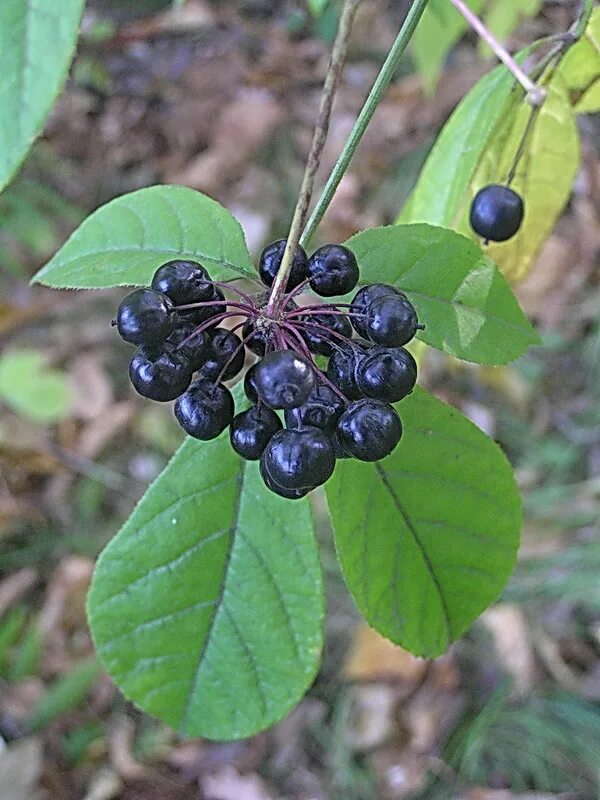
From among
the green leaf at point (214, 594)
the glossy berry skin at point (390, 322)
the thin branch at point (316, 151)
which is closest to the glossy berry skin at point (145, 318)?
the thin branch at point (316, 151)

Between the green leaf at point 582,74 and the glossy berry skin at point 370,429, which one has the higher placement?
the green leaf at point 582,74

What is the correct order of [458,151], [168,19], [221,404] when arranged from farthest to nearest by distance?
[168,19], [458,151], [221,404]

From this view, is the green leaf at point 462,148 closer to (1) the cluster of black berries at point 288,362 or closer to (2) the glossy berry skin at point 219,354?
(1) the cluster of black berries at point 288,362

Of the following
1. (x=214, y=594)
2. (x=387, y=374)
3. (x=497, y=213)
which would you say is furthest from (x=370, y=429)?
(x=497, y=213)

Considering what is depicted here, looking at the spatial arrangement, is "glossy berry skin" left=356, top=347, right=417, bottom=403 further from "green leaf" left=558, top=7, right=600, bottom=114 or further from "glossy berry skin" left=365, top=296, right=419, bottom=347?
"green leaf" left=558, top=7, right=600, bottom=114

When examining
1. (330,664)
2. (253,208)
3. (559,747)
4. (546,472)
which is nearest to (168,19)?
(253,208)

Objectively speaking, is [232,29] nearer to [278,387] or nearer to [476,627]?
[476,627]

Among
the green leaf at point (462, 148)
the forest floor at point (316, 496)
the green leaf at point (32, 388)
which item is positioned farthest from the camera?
the green leaf at point (32, 388)
